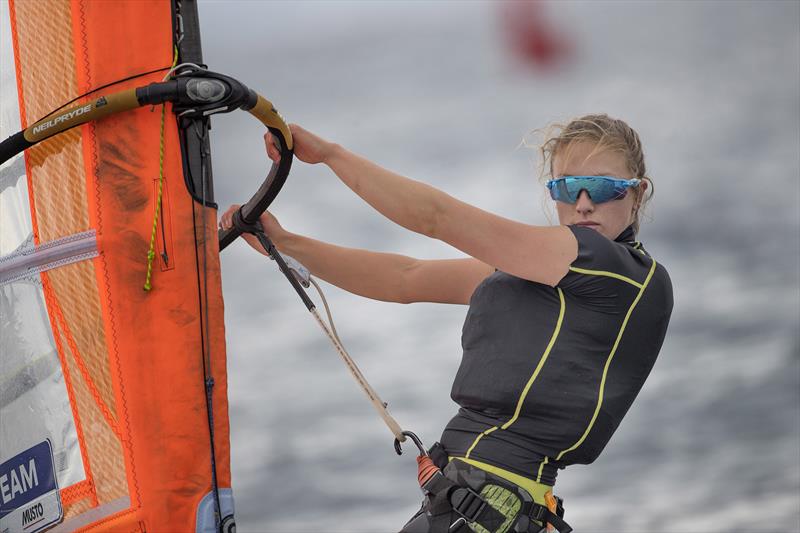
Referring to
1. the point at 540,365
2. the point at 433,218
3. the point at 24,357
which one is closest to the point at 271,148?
the point at 433,218

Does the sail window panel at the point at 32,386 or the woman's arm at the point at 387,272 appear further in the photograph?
the woman's arm at the point at 387,272

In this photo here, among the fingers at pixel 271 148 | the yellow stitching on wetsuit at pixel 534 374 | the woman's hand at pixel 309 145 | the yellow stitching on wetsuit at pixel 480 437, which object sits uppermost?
the fingers at pixel 271 148

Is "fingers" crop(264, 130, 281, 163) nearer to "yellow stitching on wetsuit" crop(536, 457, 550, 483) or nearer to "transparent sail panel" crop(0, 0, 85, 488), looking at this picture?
"transparent sail panel" crop(0, 0, 85, 488)

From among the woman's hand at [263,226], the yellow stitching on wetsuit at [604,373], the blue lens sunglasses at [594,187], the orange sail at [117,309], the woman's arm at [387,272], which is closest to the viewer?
the orange sail at [117,309]

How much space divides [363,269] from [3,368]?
2.14 metres

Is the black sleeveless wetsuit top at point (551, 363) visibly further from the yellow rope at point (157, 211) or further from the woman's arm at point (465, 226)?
the yellow rope at point (157, 211)

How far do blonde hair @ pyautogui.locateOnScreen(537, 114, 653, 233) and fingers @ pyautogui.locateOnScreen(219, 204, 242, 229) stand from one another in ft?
5.15

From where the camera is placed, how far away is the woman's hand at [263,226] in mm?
5676

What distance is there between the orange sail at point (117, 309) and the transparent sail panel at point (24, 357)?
0.4 inches

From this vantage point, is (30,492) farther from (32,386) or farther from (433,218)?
(433,218)

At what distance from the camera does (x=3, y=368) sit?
16.5 feet

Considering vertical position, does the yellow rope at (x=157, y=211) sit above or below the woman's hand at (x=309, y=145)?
below

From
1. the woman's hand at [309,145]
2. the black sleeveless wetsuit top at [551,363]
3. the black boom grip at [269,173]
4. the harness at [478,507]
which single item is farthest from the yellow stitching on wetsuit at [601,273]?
the black boom grip at [269,173]

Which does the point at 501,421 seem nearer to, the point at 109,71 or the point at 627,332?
the point at 627,332
